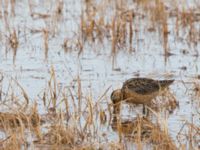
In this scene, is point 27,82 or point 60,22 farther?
point 60,22

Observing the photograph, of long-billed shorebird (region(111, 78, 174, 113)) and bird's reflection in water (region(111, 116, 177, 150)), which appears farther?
long-billed shorebird (region(111, 78, 174, 113))

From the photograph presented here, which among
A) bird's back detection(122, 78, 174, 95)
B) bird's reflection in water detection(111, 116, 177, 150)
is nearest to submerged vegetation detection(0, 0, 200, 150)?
bird's reflection in water detection(111, 116, 177, 150)

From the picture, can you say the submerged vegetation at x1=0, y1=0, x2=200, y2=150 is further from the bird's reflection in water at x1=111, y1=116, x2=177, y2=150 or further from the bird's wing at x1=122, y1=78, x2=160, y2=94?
the bird's wing at x1=122, y1=78, x2=160, y2=94

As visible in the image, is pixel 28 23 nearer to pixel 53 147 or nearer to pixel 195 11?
pixel 195 11

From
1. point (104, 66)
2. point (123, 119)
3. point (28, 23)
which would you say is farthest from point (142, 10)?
point (123, 119)

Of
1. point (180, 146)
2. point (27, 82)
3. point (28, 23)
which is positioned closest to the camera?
point (180, 146)

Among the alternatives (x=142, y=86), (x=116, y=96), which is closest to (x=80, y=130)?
(x=116, y=96)

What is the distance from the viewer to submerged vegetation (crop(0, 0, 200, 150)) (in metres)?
6.17

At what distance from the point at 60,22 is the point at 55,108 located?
15.2ft

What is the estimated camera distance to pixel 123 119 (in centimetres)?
732

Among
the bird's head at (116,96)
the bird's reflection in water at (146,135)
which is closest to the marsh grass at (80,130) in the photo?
the bird's reflection in water at (146,135)

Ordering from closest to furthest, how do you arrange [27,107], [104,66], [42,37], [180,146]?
[180,146] < [27,107] < [104,66] < [42,37]

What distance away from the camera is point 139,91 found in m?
7.84

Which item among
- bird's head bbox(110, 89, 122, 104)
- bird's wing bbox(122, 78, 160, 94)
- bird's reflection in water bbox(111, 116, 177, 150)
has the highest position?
bird's wing bbox(122, 78, 160, 94)
